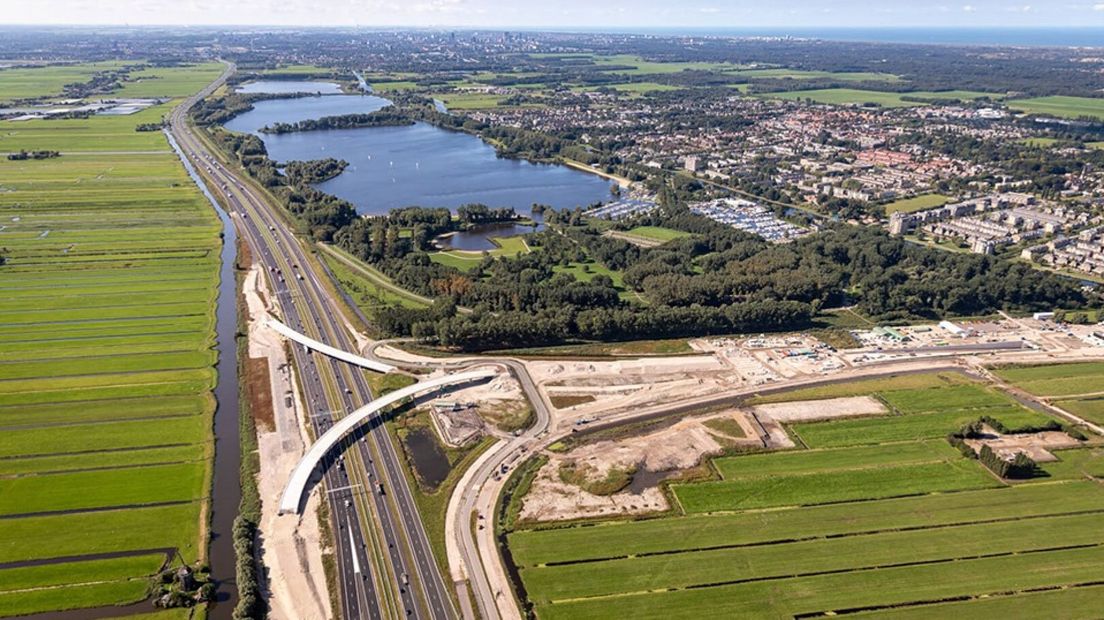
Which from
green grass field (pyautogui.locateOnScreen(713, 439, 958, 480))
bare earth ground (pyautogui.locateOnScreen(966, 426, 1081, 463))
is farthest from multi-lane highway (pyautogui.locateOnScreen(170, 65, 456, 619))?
bare earth ground (pyautogui.locateOnScreen(966, 426, 1081, 463))

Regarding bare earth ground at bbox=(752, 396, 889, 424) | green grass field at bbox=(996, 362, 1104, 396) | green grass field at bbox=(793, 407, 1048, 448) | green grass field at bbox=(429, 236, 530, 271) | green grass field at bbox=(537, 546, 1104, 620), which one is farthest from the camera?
green grass field at bbox=(429, 236, 530, 271)

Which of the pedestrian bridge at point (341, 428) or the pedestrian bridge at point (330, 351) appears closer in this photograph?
the pedestrian bridge at point (341, 428)

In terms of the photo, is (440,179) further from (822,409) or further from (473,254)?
(822,409)

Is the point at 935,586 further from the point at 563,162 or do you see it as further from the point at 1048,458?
the point at 563,162

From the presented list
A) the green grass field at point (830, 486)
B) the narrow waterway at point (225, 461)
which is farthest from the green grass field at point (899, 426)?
the narrow waterway at point (225, 461)

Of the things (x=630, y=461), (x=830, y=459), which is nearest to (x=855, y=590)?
(x=830, y=459)

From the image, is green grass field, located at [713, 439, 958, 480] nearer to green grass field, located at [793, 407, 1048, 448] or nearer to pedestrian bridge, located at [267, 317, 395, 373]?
green grass field, located at [793, 407, 1048, 448]

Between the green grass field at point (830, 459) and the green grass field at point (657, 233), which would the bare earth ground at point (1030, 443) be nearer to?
the green grass field at point (830, 459)
